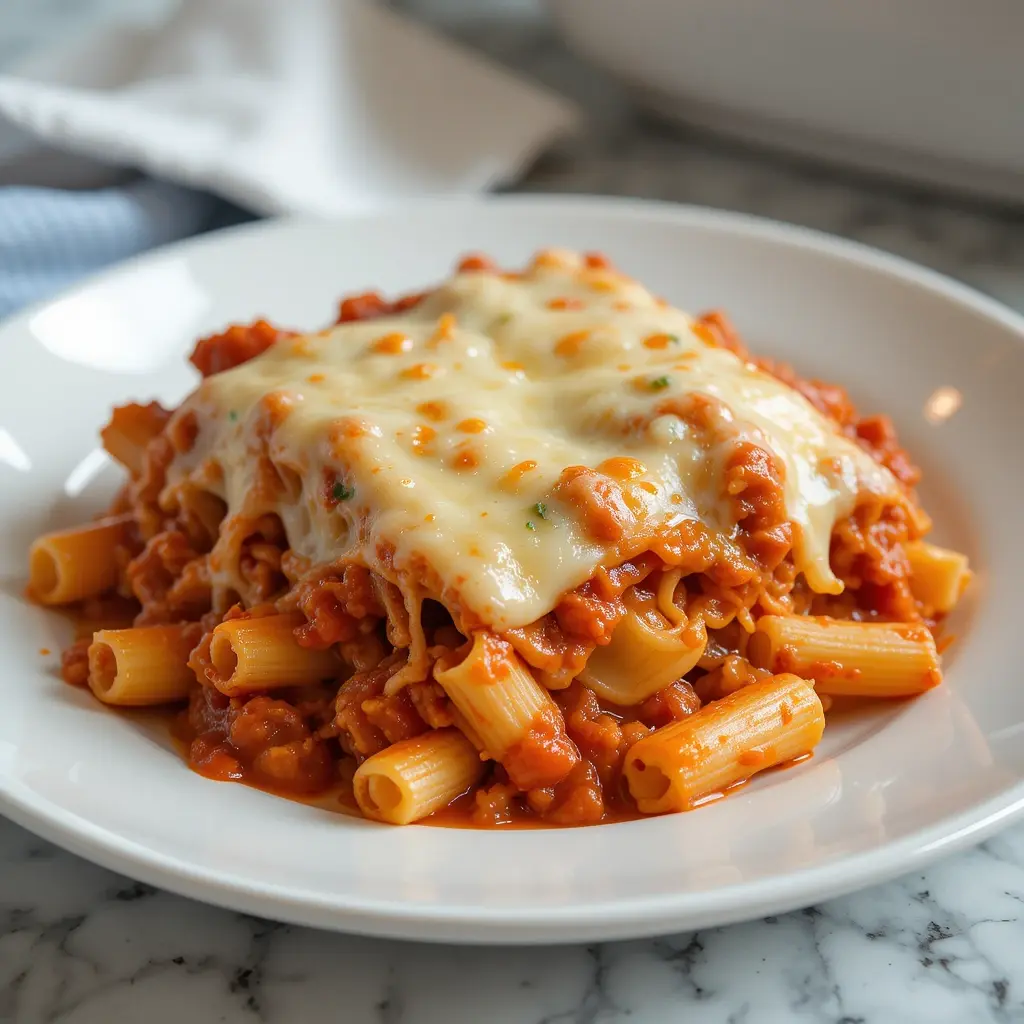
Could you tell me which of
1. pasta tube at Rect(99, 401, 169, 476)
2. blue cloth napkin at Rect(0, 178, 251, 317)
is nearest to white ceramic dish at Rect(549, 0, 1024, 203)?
blue cloth napkin at Rect(0, 178, 251, 317)

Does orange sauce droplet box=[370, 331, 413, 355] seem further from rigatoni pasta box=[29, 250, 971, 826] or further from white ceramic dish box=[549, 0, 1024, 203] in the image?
white ceramic dish box=[549, 0, 1024, 203]

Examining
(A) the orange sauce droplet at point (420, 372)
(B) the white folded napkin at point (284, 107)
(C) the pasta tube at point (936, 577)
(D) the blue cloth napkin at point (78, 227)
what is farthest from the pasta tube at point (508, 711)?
(B) the white folded napkin at point (284, 107)

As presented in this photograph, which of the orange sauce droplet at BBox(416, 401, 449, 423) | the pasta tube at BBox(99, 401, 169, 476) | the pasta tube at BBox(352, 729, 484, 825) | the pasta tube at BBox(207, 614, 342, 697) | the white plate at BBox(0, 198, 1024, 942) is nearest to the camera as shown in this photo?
the white plate at BBox(0, 198, 1024, 942)

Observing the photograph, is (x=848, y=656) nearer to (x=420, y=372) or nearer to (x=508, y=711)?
(x=508, y=711)

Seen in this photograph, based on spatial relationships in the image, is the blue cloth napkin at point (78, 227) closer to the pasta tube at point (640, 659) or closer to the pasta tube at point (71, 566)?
the pasta tube at point (71, 566)

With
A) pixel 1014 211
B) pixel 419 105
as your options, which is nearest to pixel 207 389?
pixel 419 105

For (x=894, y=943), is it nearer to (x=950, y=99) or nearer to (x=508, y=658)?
(x=508, y=658)
